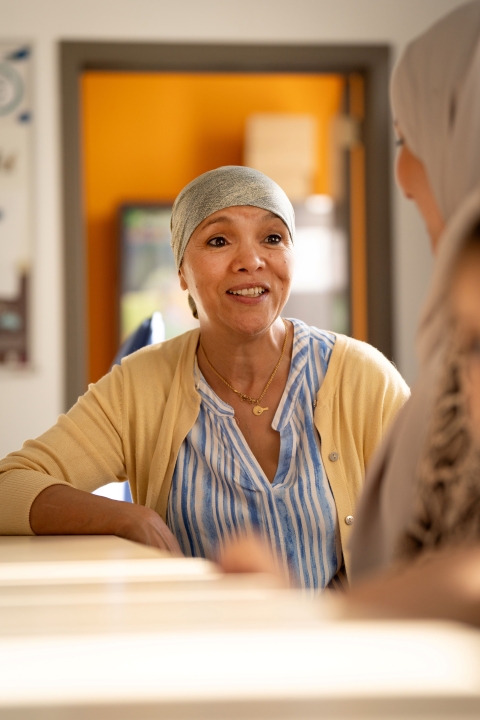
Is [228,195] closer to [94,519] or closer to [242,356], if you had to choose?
[242,356]

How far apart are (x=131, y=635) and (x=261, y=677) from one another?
13cm

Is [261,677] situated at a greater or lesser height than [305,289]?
lesser

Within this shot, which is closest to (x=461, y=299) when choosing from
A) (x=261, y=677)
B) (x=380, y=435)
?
(x=261, y=677)

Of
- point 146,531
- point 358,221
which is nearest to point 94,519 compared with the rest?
point 146,531

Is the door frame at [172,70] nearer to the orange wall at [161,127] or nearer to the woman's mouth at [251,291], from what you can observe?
the orange wall at [161,127]

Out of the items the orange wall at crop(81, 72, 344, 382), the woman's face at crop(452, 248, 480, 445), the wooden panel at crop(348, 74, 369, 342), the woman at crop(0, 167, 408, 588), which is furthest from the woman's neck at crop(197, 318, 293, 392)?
the orange wall at crop(81, 72, 344, 382)

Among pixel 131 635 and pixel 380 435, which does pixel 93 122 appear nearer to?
pixel 380 435

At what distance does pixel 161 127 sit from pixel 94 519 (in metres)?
4.29

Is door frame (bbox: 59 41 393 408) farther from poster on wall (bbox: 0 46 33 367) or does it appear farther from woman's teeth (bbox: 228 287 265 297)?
woman's teeth (bbox: 228 287 265 297)

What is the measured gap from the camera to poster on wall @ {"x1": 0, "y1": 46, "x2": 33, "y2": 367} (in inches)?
142

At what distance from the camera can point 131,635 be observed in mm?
542

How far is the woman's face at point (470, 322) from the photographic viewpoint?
640mm

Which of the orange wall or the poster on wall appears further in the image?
the orange wall

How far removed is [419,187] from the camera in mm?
921
